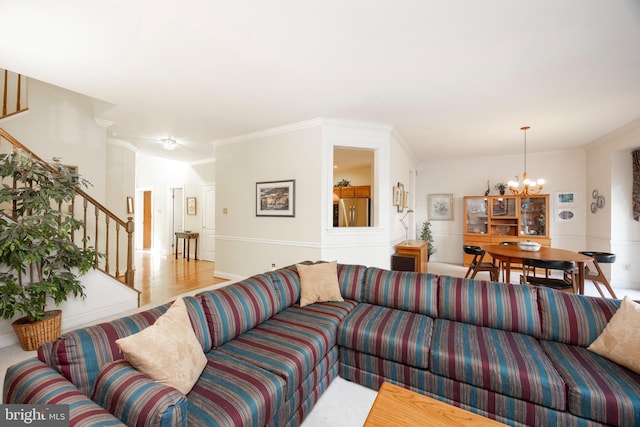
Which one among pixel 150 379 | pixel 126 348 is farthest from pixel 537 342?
pixel 126 348

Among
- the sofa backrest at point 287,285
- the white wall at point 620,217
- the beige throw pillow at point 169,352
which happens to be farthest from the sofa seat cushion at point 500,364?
the white wall at point 620,217

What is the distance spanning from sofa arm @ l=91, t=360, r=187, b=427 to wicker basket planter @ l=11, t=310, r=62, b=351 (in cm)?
213

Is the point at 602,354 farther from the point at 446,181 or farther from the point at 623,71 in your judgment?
the point at 446,181

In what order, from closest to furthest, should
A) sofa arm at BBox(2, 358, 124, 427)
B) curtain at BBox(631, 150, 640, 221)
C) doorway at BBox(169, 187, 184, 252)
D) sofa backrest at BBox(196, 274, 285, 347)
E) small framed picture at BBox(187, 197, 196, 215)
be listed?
1. sofa arm at BBox(2, 358, 124, 427)
2. sofa backrest at BBox(196, 274, 285, 347)
3. curtain at BBox(631, 150, 640, 221)
4. small framed picture at BBox(187, 197, 196, 215)
5. doorway at BBox(169, 187, 184, 252)

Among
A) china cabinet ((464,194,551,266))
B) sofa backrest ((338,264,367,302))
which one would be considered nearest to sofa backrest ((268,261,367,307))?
sofa backrest ((338,264,367,302))

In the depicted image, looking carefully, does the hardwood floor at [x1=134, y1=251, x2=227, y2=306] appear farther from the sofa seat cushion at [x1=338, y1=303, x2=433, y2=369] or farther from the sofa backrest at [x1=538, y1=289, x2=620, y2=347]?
the sofa backrest at [x1=538, y1=289, x2=620, y2=347]

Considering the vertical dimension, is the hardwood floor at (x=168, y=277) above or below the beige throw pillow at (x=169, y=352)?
below

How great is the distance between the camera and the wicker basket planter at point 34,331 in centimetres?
238

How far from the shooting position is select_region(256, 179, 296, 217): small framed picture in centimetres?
420

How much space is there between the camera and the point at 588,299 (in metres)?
1.82

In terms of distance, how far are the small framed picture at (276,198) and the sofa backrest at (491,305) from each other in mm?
2620

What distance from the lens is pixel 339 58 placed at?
7.70 ft

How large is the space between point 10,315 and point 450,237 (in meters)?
7.46

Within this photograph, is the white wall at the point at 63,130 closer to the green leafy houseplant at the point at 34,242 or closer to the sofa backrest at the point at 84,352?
the green leafy houseplant at the point at 34,242
